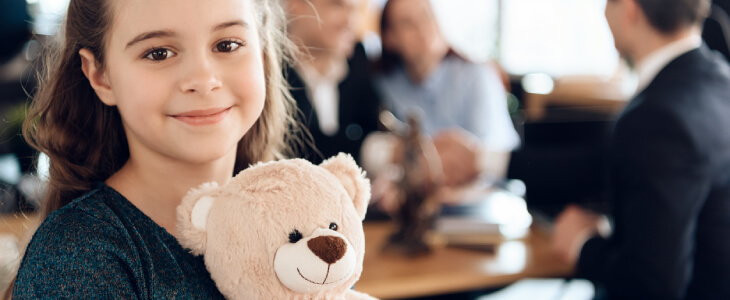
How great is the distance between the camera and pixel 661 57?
175 centimetres

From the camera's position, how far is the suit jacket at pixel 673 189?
149 cm

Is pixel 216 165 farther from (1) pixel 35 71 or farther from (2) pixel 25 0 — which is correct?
(2) pixel 25 0

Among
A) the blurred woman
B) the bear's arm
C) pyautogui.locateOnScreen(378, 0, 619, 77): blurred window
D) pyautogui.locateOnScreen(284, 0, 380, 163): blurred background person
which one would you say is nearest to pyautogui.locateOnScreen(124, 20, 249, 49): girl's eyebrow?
the bear's arm

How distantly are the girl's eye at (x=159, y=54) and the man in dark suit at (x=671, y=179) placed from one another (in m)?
1.23

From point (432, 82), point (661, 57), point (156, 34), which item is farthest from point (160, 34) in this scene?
point (432, 82)

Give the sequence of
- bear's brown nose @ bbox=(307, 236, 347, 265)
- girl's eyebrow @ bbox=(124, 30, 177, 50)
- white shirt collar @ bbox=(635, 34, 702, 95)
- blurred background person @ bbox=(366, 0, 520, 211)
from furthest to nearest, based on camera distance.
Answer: blurred background person @ bbox=(366, 0, 520, 211)
white shirt collar @ bbox=(635, 34, 702, 95)
girl's eyebrow @ bbox=(124, 30, 177, 50)
bear's brown nose @ bbox=(307, 236, 347, 265)

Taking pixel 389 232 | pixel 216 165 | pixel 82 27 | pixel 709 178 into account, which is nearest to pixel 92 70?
pixel 82 27

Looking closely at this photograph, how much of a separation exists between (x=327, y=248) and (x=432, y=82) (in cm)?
269

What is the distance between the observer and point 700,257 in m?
1.64

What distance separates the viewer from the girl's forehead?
0.69 m

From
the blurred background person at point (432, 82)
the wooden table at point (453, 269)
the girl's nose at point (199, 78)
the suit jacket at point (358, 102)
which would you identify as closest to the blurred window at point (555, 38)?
the blurred background person at point (432, 82)

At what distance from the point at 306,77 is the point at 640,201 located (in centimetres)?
148

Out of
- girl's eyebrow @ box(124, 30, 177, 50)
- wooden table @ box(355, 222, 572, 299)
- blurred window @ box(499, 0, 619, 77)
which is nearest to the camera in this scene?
girl's eyebrow @ box(124, 30, 177, 50)

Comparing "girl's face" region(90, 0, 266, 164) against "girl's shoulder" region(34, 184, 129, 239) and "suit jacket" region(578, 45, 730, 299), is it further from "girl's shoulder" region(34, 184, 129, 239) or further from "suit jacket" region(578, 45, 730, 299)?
"suit jacket" region(578, 45, 730, 299)
